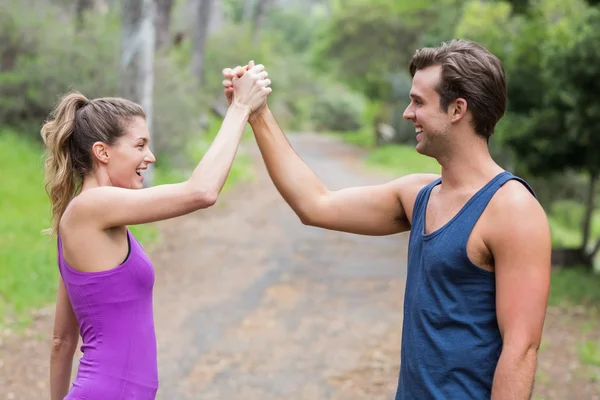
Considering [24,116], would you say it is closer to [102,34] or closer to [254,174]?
[102,34]

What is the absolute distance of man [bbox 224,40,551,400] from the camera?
89.9 inches

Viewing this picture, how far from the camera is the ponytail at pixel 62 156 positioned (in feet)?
8.96

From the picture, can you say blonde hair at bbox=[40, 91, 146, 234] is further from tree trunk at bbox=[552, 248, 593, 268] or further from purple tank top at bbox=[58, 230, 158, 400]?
tree trunk at bbox=[552, 248, 593, 268]

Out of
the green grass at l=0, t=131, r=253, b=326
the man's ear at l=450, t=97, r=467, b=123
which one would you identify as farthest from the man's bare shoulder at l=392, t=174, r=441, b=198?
the green grass at l=0, t=131, r=253, b=326

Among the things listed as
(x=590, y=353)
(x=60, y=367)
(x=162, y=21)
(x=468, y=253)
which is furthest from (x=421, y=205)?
(x=162, y=21)

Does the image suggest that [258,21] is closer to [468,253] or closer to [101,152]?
[101,152]

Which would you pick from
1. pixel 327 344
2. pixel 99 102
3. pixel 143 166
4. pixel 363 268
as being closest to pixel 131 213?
pixel 143 166

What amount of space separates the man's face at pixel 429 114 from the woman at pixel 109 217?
670 millimetres

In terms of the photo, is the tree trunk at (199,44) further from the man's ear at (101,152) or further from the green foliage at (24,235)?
the man's ear at (101,152)

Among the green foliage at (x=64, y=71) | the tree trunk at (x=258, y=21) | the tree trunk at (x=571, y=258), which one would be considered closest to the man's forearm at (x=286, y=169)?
the tree trunk at (x=571, y=258)

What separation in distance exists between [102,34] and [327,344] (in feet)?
33.6

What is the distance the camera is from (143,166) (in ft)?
9.05

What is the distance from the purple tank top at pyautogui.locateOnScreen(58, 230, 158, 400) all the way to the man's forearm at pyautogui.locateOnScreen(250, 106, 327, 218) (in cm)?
76

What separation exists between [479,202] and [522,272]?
0.87ft
